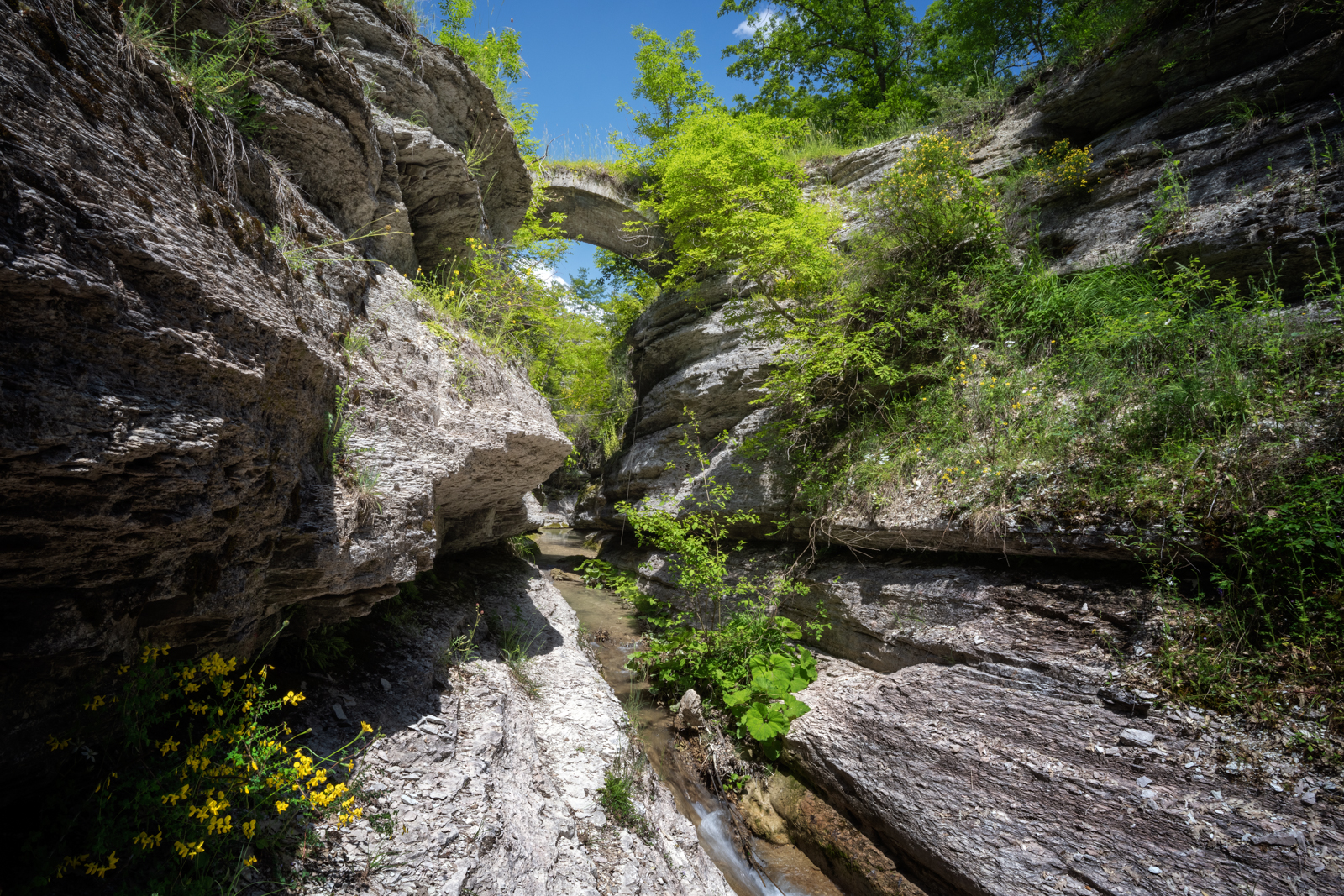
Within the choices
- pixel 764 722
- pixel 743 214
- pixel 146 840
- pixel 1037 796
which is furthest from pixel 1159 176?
pixel 146 840

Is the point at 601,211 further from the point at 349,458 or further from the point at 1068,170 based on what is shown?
the point at 349,458

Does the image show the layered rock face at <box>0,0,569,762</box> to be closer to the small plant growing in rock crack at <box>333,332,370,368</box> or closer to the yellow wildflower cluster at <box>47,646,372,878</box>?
the small plant growing in rock crack at <box>333,332,370,368</box>

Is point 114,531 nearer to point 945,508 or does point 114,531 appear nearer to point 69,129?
point 69,129

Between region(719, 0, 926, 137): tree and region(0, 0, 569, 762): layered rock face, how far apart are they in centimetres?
1470

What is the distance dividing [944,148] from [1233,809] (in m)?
7.40

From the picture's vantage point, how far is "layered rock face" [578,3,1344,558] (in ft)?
15.7

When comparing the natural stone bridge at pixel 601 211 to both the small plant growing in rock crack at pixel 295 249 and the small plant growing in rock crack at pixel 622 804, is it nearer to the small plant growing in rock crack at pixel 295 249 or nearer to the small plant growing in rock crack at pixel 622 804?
the small plant growing in rock crack at pixel 295 249

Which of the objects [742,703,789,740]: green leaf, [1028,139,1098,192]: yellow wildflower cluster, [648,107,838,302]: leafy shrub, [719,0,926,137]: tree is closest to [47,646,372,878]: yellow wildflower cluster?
[742,703,789,740]: green leaf

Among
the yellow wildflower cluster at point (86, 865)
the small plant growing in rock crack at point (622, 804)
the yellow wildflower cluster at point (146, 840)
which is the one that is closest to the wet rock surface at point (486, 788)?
the small plant growing in rock crack at point (622, 804)

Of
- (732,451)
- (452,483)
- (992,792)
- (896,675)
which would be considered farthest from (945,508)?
(452,483)

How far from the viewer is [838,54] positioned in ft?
49.6

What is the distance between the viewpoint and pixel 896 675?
4.88 metres

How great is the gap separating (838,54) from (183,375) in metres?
18.6

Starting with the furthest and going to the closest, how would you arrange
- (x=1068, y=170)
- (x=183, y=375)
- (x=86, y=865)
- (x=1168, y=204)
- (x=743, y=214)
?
(x=743, y=214)
(x=1068, y=170)
(x=1168, y=204)
(x=183, y=375)
(x=86, y=865)
